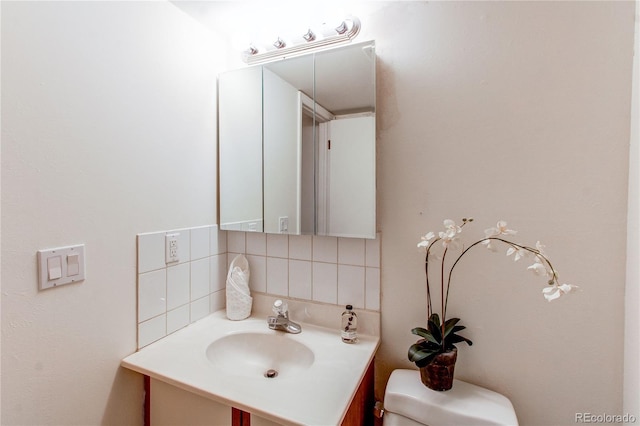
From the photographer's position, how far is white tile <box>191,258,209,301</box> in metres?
1.23

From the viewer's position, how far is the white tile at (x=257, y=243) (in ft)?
4.39

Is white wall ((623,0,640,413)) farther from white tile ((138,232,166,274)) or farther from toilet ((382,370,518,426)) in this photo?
white tile ((138,232,166,274))

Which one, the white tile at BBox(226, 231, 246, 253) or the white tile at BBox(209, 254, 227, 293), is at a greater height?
the white tile at BBox(226, 231, 246, 253)

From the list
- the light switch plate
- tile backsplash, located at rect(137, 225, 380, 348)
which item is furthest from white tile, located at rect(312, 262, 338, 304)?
the light switch plate

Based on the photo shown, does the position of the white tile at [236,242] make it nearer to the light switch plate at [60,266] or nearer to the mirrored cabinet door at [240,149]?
the mirrored cabinet door at [240,149]

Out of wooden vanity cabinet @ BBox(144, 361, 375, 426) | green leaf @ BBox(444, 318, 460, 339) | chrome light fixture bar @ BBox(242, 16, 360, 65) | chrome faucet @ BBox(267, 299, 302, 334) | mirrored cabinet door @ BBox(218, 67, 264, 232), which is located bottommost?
wooden vanity cabinet @ BBox(144, 361, 375, 426)

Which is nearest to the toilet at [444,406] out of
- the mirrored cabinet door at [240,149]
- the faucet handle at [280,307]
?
the faucet handle at [280,307]

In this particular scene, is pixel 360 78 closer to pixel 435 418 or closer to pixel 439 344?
pixel 439 344

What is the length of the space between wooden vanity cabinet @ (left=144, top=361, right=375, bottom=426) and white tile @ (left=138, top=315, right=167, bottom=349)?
14 cm

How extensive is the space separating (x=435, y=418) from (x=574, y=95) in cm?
105

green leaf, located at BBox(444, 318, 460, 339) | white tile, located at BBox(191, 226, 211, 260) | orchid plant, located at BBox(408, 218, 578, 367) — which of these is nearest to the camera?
orchid plant, located at BBox(408, 218, 578, 367)

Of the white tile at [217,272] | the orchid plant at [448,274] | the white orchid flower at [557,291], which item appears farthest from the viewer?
the white tile at [217,272]

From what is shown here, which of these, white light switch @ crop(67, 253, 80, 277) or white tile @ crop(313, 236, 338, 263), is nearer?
white light switch @ crop(67, 253, 80, 277)

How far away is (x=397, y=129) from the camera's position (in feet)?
3.55
